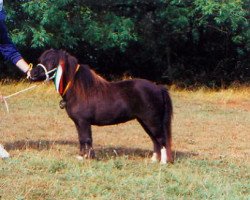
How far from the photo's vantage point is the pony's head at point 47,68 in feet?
25.7

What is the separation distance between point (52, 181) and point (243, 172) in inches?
103

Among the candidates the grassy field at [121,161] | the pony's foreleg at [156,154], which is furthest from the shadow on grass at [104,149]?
the pony's foreleg at [156,154]

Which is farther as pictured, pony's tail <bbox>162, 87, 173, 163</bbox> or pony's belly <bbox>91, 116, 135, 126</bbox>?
pony's tail <bbox>162, 87, 173, 163</bbox>

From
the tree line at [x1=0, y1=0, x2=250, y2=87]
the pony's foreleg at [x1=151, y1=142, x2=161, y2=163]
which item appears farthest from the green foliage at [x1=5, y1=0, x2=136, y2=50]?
the pony's foreleg at [x1=151, y1=142, x2=161, y2=163]

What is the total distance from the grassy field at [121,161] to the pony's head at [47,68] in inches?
40.8

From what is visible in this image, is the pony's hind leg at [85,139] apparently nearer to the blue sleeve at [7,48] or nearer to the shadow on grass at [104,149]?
the shadow on grass at [104,149]

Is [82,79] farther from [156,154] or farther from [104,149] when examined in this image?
[104,149]

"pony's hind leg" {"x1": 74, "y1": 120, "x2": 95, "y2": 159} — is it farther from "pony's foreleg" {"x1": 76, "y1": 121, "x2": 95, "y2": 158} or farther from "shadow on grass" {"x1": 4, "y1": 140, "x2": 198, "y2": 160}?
"shadow on grass" {"x1": 4, "y1": 140, "x2": 198, "y2": 160}

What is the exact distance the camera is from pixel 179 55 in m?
22.4

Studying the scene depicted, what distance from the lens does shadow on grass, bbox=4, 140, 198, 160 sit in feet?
27.9

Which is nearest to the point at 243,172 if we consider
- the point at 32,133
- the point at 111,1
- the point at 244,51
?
Answer: the point at 32,133

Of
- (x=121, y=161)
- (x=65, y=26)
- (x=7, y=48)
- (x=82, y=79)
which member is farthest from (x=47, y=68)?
(x=65, y=26)

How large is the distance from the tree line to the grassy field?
375 centimetres

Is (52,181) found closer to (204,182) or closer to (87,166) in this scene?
(87,166)
